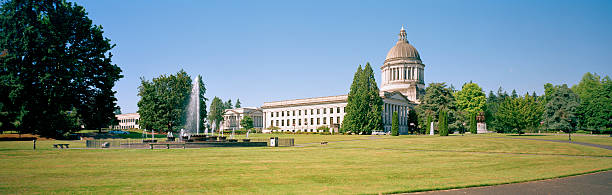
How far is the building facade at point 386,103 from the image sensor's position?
119 m

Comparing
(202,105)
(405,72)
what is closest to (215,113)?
(202,105)

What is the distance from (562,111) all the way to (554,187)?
89.5 m

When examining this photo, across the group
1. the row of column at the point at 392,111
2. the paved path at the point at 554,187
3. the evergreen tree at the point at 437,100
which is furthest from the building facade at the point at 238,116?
the paved path at the point at 554,187

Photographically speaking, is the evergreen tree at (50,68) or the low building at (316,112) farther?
the low building at (316,112)

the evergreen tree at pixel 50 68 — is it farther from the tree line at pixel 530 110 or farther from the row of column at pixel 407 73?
the row of column at pixel 407 73

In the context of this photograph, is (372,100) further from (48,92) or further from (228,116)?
(228,116)

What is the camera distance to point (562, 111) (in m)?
86.3

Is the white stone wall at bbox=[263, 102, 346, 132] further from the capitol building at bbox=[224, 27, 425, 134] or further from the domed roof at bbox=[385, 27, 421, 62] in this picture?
the domed roof at bbox=[385, 27, 421, 62]

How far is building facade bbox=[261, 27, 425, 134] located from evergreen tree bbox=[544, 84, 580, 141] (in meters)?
39.8

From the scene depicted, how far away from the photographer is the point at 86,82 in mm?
52625

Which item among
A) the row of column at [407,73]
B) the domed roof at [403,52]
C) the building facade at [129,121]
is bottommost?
the building facade at [129,121]

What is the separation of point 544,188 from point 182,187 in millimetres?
11842

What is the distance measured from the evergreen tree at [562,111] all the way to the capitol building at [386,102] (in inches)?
1537

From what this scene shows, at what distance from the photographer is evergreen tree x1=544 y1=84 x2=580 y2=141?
279 feet
